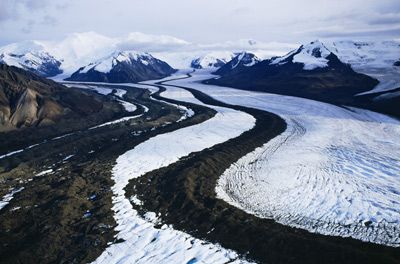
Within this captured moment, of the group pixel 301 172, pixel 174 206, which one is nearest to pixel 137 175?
pixel 174 206

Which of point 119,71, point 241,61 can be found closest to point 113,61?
point 119,71

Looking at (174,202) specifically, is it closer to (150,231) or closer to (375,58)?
(150,231)

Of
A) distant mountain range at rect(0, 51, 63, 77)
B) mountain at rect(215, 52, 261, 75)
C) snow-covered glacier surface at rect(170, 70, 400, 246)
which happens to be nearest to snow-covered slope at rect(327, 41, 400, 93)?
mountain at rect(215, 52, 261, 75)

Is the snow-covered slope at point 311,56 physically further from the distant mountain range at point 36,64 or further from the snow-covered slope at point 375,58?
the distant mountain range at point 36,64

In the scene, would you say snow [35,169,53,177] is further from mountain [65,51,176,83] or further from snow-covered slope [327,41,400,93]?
mountain [65,51,176,83]

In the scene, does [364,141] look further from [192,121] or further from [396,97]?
[396,97]

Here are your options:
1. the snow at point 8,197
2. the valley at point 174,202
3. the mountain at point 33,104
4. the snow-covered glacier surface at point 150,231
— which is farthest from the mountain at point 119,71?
the snow at point 8,197

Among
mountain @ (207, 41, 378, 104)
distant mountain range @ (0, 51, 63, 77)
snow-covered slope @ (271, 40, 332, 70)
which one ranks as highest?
snow-covered slope @ (271, 40, 332, 70)
